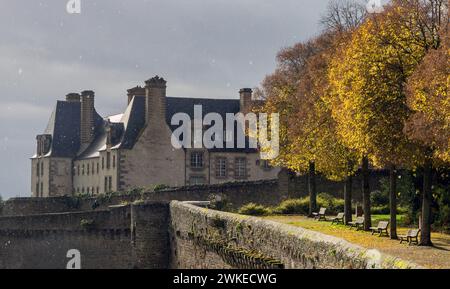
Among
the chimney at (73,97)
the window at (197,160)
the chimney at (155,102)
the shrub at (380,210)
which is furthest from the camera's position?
the chimney at (73,97)

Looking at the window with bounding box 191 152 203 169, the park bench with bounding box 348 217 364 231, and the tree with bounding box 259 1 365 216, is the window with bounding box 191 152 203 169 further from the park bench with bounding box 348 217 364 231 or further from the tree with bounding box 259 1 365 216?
the park bench with bounding box 348 217 364 231

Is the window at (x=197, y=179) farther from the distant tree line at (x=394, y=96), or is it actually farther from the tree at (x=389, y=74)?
the tree at (x=389, y=74)

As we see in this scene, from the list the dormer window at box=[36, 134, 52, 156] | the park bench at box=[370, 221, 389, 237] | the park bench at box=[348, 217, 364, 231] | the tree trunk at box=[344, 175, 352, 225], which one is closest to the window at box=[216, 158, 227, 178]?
the dormer window at box=[36, 134, 52, 156]

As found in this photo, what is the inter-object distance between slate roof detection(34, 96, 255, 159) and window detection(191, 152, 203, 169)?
105 inches

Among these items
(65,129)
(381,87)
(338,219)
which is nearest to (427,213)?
(381,87)

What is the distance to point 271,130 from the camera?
2045 inches

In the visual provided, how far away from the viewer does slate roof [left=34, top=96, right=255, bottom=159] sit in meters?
76.0

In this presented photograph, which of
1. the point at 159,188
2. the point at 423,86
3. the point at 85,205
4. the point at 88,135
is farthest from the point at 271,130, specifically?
the point at 88,135

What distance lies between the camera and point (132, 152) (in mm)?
74500

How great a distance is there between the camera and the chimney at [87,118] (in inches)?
3300

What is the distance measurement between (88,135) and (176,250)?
46068mm

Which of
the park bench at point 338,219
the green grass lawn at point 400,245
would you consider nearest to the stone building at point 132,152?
the park bench at point 338,219
